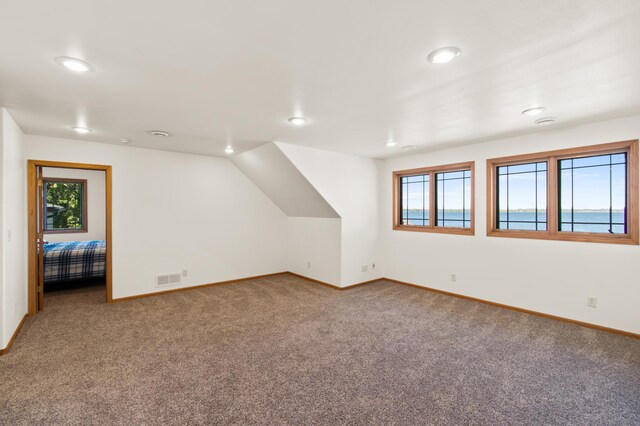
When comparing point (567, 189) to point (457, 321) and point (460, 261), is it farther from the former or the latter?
point (457, 321)

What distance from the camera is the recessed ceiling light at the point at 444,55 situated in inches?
71.7

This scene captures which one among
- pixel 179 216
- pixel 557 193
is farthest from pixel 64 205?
pixel 557 193

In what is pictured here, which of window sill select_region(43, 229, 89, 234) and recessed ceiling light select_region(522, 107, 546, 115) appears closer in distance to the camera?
recessed ceiling light select_region(522, 107, 546, 115)

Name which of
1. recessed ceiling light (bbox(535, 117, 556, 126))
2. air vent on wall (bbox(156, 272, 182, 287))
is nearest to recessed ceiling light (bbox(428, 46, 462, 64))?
recessed ceiling light (bbox(535, 117, 556, 126))

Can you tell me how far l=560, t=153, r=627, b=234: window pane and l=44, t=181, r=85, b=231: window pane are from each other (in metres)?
8.96

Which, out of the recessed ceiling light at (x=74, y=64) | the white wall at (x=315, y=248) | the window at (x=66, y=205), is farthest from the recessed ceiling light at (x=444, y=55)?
the window at (x=66, y=205)

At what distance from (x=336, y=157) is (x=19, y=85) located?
3725 mm

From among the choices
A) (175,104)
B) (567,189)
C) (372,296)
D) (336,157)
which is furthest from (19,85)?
(567,189)

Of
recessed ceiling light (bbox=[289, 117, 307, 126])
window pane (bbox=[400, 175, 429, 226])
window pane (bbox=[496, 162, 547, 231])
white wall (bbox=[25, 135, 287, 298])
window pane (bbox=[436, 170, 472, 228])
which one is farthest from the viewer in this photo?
window pane (bbox=[400, 175, 429, 226])

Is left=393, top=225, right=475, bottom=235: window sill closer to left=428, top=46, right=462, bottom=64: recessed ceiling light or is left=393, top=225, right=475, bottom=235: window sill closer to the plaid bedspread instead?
left=428, top=46, right=462, bottom=64: recessed ceiling light

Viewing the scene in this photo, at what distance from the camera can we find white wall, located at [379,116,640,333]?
3303 millimetres

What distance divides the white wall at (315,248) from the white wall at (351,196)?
15cm

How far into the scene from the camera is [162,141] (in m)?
4.29

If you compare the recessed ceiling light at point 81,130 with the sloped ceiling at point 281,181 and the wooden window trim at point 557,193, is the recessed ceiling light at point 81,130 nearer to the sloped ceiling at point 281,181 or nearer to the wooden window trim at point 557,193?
the sloped ceiling at point 281,181
